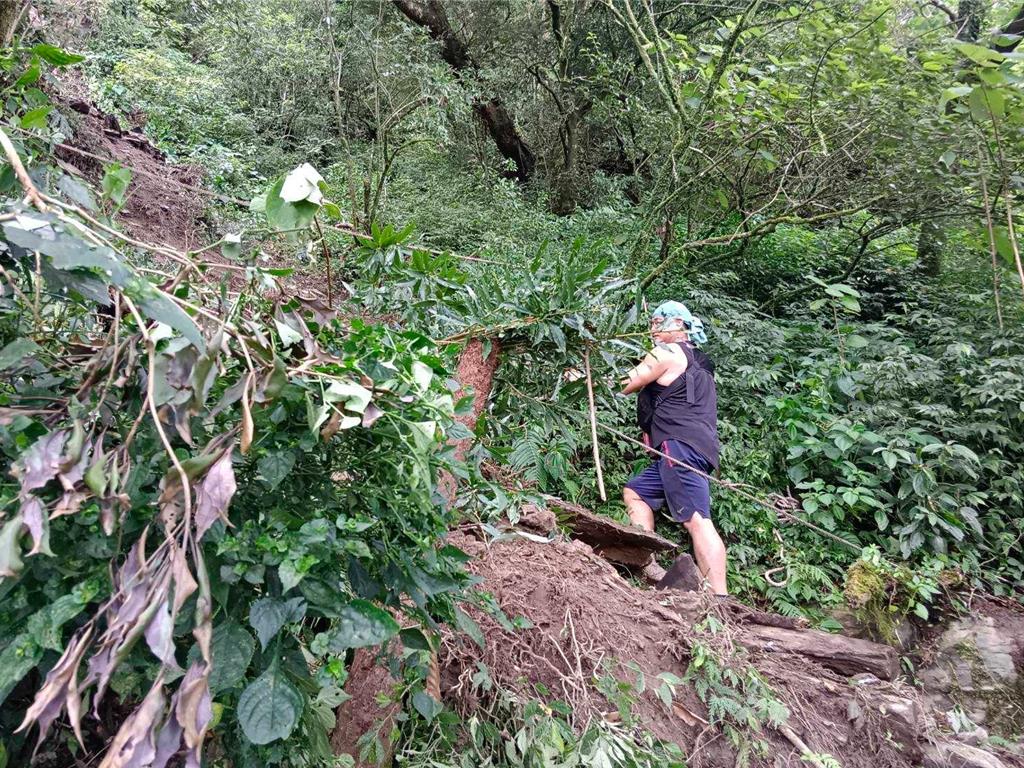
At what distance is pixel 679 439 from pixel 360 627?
126 inches

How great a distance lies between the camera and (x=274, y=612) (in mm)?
1009

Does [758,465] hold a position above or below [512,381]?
below

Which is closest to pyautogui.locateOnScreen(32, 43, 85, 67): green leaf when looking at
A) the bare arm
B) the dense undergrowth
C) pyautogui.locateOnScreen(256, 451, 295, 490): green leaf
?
the dense undergrowth

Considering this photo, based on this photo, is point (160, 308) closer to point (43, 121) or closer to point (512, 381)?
point (43, 121)

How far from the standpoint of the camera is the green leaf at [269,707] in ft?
3.25

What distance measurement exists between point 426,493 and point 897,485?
4495 millimetres

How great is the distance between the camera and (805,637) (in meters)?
3.08

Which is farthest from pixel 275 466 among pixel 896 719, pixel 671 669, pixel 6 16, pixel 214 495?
pixel 896 719

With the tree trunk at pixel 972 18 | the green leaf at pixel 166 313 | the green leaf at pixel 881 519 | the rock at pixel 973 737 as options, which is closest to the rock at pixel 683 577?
the rock at pixel 973 737

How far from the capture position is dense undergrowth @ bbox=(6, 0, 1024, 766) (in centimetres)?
95

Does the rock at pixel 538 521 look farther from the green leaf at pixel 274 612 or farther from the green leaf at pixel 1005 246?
the green leaf at pixel 1005 246

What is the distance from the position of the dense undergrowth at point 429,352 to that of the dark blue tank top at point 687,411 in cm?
67

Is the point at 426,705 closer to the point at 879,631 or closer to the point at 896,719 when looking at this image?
the point at 896,719

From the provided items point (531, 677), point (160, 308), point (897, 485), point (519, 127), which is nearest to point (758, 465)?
point (897, 485)
